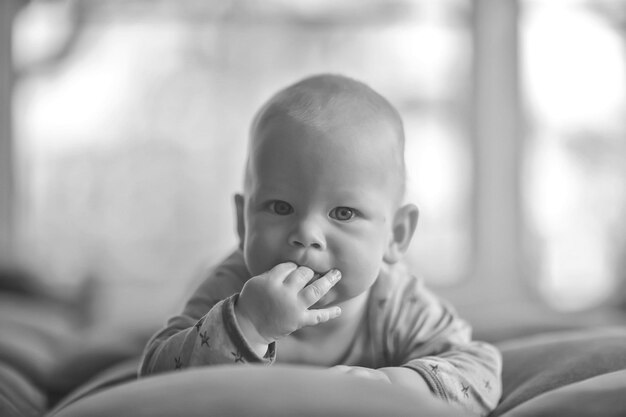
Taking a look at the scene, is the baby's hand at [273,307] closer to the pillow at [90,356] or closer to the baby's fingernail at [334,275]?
the baby's fingernail at [334,275]

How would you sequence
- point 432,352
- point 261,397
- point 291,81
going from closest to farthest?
1. point 261,397
2. point 432,352
3. point 291,81

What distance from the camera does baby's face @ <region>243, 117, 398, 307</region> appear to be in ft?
2.91

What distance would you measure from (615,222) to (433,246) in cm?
94

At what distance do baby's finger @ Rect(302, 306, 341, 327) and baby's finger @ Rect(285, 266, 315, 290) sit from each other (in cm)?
3

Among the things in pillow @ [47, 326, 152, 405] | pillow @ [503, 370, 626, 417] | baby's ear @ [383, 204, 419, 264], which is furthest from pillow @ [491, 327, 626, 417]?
pillow @ [47, 326, 152, 405]

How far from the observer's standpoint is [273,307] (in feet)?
2.71

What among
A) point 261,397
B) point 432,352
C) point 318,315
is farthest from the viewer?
point 432,352

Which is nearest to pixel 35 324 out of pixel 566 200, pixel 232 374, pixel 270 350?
pixel 270 350

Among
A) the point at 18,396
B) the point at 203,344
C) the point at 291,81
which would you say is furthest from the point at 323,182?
the point at 291,81

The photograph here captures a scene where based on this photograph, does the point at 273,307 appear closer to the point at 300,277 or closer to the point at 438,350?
the point at 300,277

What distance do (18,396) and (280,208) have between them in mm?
517

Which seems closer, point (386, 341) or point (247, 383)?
point (247, 383)

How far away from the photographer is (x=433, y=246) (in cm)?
381

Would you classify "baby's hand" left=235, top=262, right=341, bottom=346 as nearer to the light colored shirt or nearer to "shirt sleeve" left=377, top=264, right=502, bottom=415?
the light colored shirt
